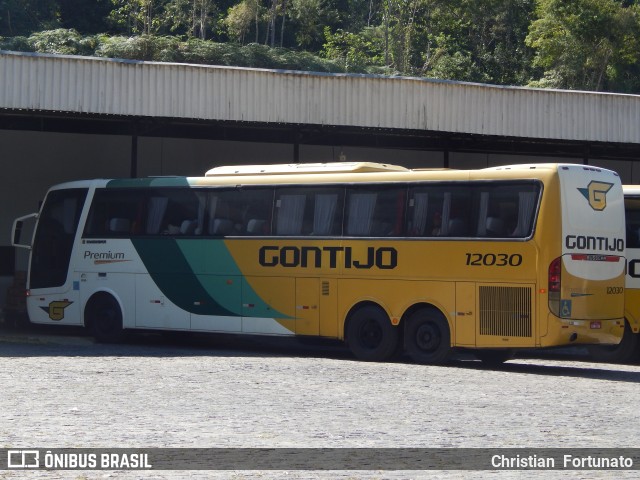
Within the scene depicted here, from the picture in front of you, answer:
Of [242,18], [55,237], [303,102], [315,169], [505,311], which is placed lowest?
[505,311]

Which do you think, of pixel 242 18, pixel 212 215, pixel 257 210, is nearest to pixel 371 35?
pixel 242 18

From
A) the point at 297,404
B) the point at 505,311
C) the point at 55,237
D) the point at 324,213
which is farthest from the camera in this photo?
the point at 55,237

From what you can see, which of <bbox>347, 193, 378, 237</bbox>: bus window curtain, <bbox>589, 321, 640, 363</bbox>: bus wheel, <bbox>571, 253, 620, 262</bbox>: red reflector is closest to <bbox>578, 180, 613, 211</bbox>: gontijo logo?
<bbox>571, 253, 620, 262</bbox>: red reflector

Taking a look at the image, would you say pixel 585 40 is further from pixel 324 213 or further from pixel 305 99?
pixel 324 213

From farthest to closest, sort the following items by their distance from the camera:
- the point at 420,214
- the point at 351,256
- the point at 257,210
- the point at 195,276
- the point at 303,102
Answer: the point at 303,102, the point at 195,276, the point at 257,210, the point at 351,256, the point at 420,214

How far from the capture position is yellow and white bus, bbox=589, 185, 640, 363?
64.8ft

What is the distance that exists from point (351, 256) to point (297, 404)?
6851 millimetres

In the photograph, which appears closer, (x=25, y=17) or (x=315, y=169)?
(x=315, y=169)

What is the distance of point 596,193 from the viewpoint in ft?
57.9

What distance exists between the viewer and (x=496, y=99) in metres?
26.4

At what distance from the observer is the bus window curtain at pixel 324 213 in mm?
19531

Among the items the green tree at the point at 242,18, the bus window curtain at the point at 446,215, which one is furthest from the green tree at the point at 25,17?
the bus window curtain at the point at 446,215

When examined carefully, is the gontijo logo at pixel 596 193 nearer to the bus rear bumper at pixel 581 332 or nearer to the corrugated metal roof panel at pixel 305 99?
the bus rear bumper at pixel 581 332

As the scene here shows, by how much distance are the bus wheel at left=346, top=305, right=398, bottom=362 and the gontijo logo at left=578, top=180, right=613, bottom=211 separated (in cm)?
372
